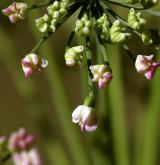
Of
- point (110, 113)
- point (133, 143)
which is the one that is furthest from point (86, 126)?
point (133, 143)

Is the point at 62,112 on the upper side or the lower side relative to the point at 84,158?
upper

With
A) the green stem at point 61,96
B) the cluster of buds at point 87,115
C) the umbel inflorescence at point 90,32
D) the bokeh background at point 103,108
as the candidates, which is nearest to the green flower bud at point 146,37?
the umbel inflorescence at point 90,32

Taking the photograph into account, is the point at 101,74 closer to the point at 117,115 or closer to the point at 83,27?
the point at 83,27

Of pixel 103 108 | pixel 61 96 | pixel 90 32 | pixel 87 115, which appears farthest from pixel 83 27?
pixel 61 96

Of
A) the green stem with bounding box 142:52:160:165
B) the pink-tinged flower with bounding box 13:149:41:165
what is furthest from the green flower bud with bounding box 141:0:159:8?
the pink-tinged flower with bounding box 13:149:41:165

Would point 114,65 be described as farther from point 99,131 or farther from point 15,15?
point 15,15

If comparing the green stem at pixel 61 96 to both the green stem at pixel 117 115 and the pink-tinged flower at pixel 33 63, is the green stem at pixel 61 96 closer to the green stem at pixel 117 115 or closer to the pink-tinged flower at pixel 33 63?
the green stem at pixel 117 115
